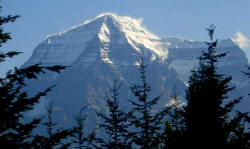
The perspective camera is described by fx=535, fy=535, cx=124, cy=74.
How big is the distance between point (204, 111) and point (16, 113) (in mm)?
8189

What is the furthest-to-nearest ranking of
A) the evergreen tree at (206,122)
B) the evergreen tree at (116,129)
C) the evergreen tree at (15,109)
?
1. the evergreen tree at (116,129)
2. the evergreen tree at (206,122)
3. the evergreen tree at (15,109)

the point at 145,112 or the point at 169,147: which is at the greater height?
the point at 145,112

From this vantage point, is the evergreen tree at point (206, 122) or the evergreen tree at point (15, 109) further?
the evergreen tree at point (206, 122)

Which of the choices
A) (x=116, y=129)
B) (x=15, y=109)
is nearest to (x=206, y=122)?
(x=15, y=109)

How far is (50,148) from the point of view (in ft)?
36.1

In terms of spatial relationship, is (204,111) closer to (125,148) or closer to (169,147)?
(169,147)

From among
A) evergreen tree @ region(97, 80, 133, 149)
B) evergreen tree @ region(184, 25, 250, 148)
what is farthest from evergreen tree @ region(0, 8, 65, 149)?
evergreen tree @ region(97, 80, 133, 149)

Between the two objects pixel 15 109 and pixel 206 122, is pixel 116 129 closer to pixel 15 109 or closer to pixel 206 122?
pixel 206 122

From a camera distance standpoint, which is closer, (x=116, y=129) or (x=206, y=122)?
(x=206, y=122)

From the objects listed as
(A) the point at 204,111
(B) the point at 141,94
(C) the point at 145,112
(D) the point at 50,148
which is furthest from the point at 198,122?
(B) the point at 141,94

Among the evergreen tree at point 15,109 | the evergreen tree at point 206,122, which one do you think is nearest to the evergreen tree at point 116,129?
the evergreen tree at point 206,122

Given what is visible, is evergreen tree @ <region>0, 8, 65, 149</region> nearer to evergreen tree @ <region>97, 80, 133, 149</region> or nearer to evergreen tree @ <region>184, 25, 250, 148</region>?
evergreen tree @ <region>184, 25, 250, 148</region>

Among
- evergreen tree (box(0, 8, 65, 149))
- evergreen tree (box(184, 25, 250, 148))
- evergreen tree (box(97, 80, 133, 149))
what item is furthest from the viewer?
evergreen tree (box(97, 80, 133, 149))

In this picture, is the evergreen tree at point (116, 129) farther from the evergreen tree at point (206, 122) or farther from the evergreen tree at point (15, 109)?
the evergreen tree at point (15, 109)
